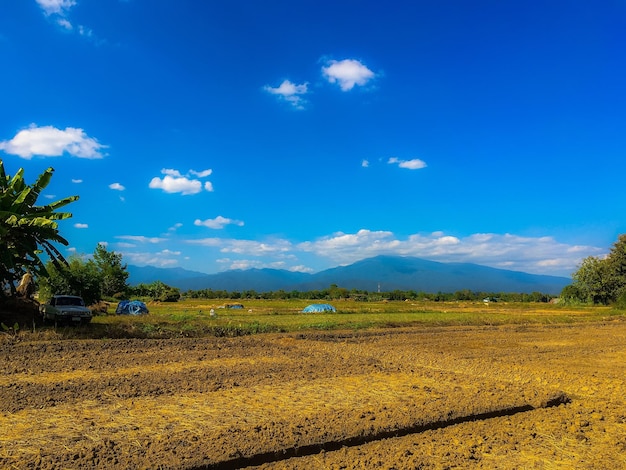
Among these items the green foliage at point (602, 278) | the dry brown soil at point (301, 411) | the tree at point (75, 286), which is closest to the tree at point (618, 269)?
the green foliage at point (602, 278)

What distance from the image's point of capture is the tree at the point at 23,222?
16.4 meters

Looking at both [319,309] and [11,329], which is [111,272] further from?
[11,329]

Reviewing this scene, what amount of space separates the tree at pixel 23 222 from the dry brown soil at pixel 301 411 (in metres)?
4.19

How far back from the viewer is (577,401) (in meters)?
9.23

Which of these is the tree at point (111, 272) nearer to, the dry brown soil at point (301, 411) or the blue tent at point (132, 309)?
the blue tent at point (132, 309)

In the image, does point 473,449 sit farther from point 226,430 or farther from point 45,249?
point 45,249

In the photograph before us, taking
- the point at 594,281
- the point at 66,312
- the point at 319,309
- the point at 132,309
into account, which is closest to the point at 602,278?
the point at 594,281

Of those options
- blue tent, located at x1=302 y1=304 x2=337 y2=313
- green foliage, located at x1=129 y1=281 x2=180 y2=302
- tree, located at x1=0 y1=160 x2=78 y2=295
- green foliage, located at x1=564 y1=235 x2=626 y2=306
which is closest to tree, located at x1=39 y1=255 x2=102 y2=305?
tree, located at x1=0 y1=160 x2=78 y2=295

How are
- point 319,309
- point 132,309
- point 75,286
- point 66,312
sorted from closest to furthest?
point 66,312
point 75,286
point 132,309
point 319,309

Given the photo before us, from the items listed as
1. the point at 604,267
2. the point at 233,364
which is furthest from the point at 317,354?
the point at 604,267

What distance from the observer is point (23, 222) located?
16.2 m

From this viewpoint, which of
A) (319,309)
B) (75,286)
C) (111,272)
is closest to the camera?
(75,286)

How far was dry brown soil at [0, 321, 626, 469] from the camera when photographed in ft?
19.1

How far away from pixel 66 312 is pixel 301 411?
16251mm
